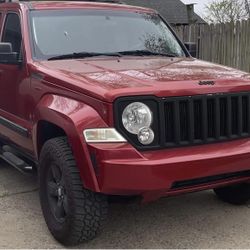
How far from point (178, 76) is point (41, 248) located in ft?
5.77

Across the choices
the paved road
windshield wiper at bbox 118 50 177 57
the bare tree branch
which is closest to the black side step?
the paved road

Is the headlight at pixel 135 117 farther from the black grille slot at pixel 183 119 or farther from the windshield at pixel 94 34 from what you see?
the windshield at pixel 94 34

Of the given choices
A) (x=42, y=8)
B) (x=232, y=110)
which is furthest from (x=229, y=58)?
(x=232, y=110)

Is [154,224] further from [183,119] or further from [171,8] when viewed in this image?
[171,8]

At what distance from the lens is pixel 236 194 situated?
5.10m

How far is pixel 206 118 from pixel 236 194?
1452 mm

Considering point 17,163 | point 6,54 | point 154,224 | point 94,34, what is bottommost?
point 154,224

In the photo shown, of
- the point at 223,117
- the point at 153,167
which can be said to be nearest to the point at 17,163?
the point at 153,167

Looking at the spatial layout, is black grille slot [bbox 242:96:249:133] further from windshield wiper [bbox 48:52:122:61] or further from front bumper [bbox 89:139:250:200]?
windshield wiper [bbox 48:52:122:61]

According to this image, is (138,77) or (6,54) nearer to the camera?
(138,77)

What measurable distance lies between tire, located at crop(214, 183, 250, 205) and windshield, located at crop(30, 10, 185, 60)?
1.53 meters

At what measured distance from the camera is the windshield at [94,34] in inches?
198

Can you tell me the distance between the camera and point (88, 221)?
3.88 m

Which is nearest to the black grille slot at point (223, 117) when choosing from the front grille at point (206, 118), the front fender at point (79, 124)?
the front grille at point (206, 118)
